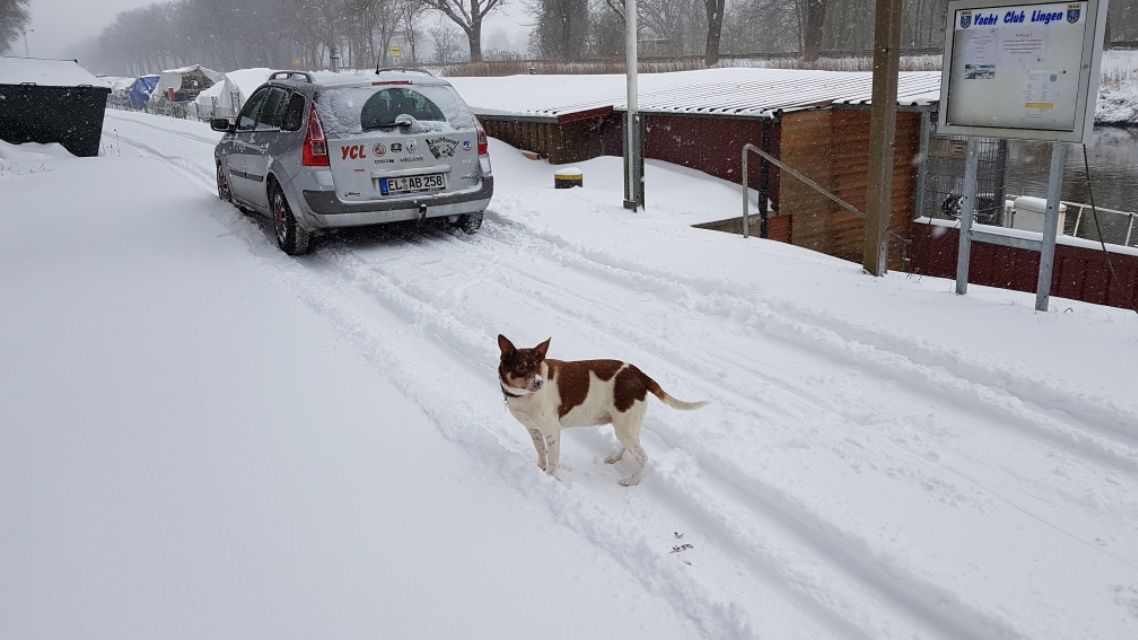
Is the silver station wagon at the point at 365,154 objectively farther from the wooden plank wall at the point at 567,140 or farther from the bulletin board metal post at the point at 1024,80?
the wooden plank wall at the point at 567,140

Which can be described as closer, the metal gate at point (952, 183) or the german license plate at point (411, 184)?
the german license plate at point (411, 184)

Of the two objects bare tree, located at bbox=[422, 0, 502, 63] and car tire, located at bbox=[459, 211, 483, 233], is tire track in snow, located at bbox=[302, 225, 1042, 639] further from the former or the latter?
bare tree, located at bbox=[422, 0, 502, 63]

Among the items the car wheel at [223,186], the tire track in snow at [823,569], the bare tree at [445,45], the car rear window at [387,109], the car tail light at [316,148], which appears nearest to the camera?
the tire track in snow at [823,569]

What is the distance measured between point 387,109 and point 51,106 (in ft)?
53.5

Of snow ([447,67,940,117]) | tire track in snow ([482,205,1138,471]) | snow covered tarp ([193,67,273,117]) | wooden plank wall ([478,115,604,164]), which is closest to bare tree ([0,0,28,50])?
snow covered tarp ([193,67,273,117])

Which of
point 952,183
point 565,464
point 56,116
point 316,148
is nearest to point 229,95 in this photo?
point 56,116

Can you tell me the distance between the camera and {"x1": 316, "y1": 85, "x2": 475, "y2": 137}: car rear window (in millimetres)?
7637

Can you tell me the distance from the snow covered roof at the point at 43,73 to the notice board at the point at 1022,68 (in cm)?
1955

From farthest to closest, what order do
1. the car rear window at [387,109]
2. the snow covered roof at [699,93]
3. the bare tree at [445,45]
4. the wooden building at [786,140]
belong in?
1. the bare tree at [445,45]
2. the snow covered roof at [699,93]
3. the wooden building at [786,140]
4. the car rear window at [387,109]

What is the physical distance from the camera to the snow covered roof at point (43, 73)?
19.1 m

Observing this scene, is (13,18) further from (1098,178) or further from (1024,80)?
(1024,80)

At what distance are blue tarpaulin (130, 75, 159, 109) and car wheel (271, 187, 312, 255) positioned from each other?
59490mm

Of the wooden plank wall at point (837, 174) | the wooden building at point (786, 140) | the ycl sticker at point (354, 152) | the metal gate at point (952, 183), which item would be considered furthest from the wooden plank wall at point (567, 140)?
the ycl sticker at point (354, 152)

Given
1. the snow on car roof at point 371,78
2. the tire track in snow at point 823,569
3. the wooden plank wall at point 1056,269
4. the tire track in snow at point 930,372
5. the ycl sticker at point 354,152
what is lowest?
the wooden plank wall at point 1056,269
